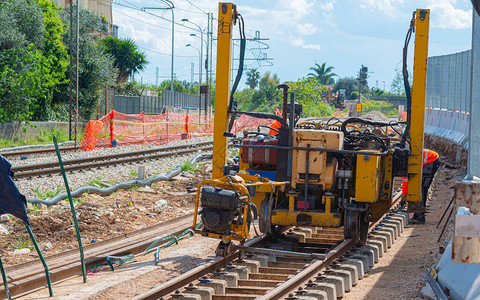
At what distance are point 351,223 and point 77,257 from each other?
433cm

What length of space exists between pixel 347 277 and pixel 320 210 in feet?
5.20

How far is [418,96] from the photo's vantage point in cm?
960

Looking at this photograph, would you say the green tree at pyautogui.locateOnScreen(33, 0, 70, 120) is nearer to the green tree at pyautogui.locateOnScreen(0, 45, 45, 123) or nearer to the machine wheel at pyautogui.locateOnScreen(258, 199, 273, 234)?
the green tree at pyautogui.locateOnScreen(0, 45, 45, 123)

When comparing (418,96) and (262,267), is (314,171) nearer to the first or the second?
(262,267)

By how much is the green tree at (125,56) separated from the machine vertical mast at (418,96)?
50066mm

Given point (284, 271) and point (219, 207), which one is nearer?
point (219, 207)

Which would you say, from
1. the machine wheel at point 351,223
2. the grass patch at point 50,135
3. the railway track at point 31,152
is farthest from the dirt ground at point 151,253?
the grass patch at point 50,135

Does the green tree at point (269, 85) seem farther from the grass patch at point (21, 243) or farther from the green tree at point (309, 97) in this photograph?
the grass patch at point (21, 243)

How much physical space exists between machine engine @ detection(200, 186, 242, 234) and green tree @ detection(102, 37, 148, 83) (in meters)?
51.4

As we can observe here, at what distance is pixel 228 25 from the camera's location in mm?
10297

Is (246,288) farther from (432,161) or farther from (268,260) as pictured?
(432,161)

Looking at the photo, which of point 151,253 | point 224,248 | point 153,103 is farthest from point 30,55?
point 224,248

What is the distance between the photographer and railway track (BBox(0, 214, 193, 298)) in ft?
25.6

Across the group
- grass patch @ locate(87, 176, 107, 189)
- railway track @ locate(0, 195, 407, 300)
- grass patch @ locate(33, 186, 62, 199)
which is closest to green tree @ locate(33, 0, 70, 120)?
grass patch @ locate(87, 176, 107, 189)
